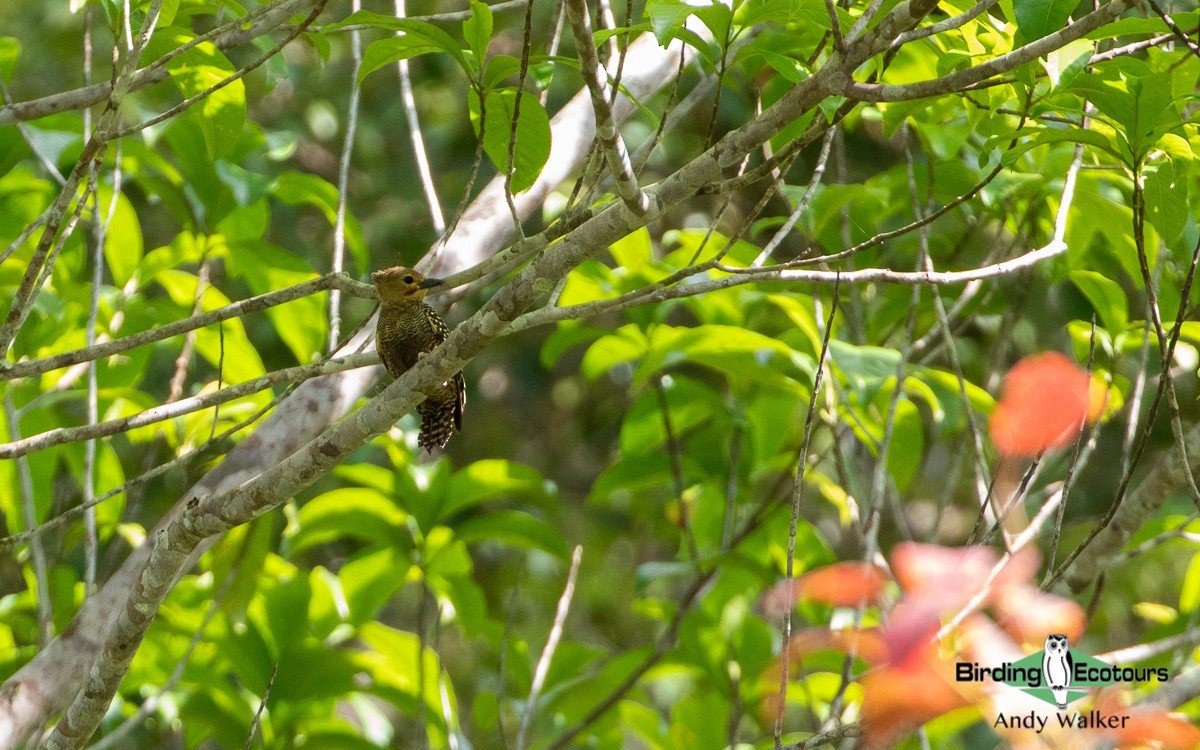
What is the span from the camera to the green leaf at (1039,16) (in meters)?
2.06

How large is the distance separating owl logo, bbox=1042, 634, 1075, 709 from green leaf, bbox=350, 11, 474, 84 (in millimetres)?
1558

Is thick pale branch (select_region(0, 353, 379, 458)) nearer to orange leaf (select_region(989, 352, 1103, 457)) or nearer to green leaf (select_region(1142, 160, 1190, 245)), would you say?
orange leaf (select_region(989, 352, 1103, 457))

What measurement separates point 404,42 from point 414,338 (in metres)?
2.05

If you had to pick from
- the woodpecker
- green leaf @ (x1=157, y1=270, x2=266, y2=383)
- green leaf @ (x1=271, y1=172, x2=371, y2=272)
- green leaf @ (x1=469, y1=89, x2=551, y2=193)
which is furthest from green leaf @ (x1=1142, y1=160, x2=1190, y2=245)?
green leaf @ (x1=157, y1=270, x2=266, y2=383)

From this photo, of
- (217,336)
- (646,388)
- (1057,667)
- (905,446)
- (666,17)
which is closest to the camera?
(1057,667)

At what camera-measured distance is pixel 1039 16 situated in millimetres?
2064

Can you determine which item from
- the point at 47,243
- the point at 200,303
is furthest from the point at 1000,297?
the point at 47,243

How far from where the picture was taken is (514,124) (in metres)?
2.35

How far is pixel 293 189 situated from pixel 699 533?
1.81m

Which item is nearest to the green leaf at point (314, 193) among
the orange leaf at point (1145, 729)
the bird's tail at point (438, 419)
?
the bird's tail at point (438, 419)

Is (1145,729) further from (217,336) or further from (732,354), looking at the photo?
(217,336)

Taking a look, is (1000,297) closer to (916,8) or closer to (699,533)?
(699,533)

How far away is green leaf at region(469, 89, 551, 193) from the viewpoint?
2.49m

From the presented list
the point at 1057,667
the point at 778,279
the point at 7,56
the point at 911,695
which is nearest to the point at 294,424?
the point at 7,56
